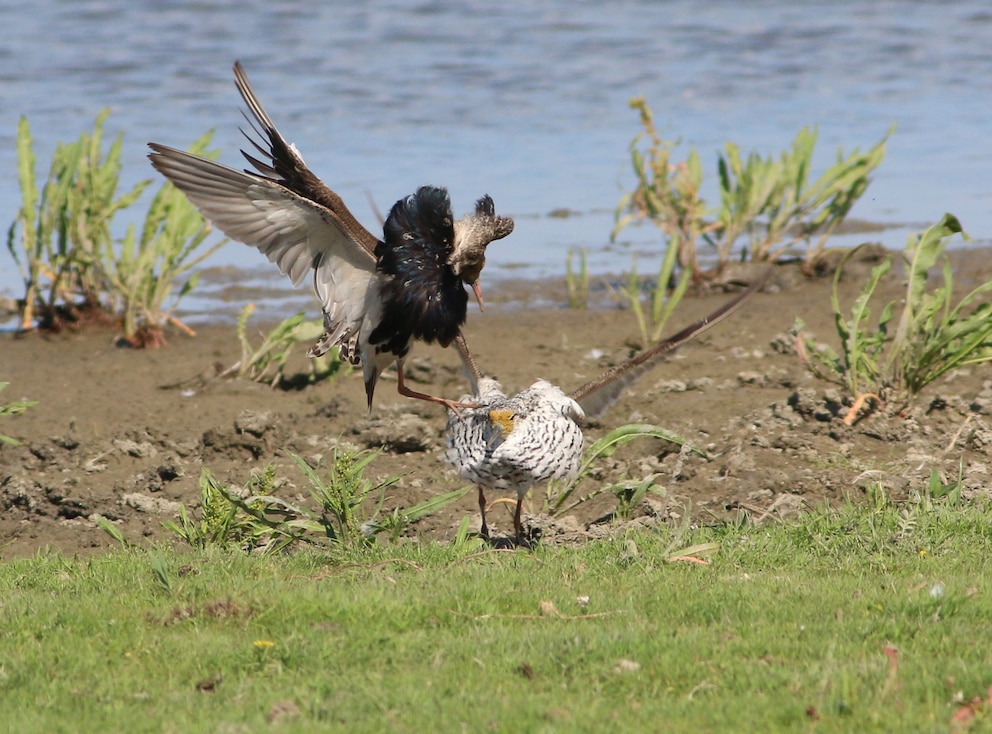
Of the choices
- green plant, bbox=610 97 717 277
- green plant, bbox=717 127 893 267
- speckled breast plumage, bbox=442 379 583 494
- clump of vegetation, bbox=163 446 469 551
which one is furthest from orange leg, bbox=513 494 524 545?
green plant, bbox=717 127 893 267

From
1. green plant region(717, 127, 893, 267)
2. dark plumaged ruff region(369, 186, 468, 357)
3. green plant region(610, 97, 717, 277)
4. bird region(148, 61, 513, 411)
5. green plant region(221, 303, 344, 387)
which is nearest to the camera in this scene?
bird region(148, 61, 513, 411)

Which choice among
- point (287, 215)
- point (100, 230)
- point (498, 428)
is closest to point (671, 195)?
point (100, 230)

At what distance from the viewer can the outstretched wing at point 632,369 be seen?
236 inches

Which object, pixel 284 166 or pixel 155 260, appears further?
pixel 155 260

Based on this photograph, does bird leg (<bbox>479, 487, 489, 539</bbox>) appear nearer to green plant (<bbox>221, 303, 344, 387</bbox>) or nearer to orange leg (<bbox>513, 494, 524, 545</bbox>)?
orange leg (<bbox>513, 494, 524, 545</bbox>)

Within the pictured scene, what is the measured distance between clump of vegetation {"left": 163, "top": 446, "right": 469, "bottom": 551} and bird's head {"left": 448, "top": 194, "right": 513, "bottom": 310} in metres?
1.16

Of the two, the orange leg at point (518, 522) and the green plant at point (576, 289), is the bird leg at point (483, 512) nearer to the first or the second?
the orange leg at point (518, 522)

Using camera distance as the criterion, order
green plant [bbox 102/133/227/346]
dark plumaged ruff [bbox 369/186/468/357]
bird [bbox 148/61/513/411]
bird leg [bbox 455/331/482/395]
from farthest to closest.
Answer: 1. green plant [bbox 102/133/227/346]
2. bird leg [bbox 455/331/482/395]
3. dark plumaged ruff [bbox 369/186/468/357]
4. bird [bbox 148/61/513/411]

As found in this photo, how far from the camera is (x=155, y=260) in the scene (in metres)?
9.14

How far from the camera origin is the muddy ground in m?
6.25

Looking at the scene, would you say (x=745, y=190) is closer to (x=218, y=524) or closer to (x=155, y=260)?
(x=155, y=260)

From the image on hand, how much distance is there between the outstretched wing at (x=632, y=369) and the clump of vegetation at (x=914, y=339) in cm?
96

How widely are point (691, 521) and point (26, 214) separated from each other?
556 cm

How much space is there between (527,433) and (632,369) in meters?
0.73
